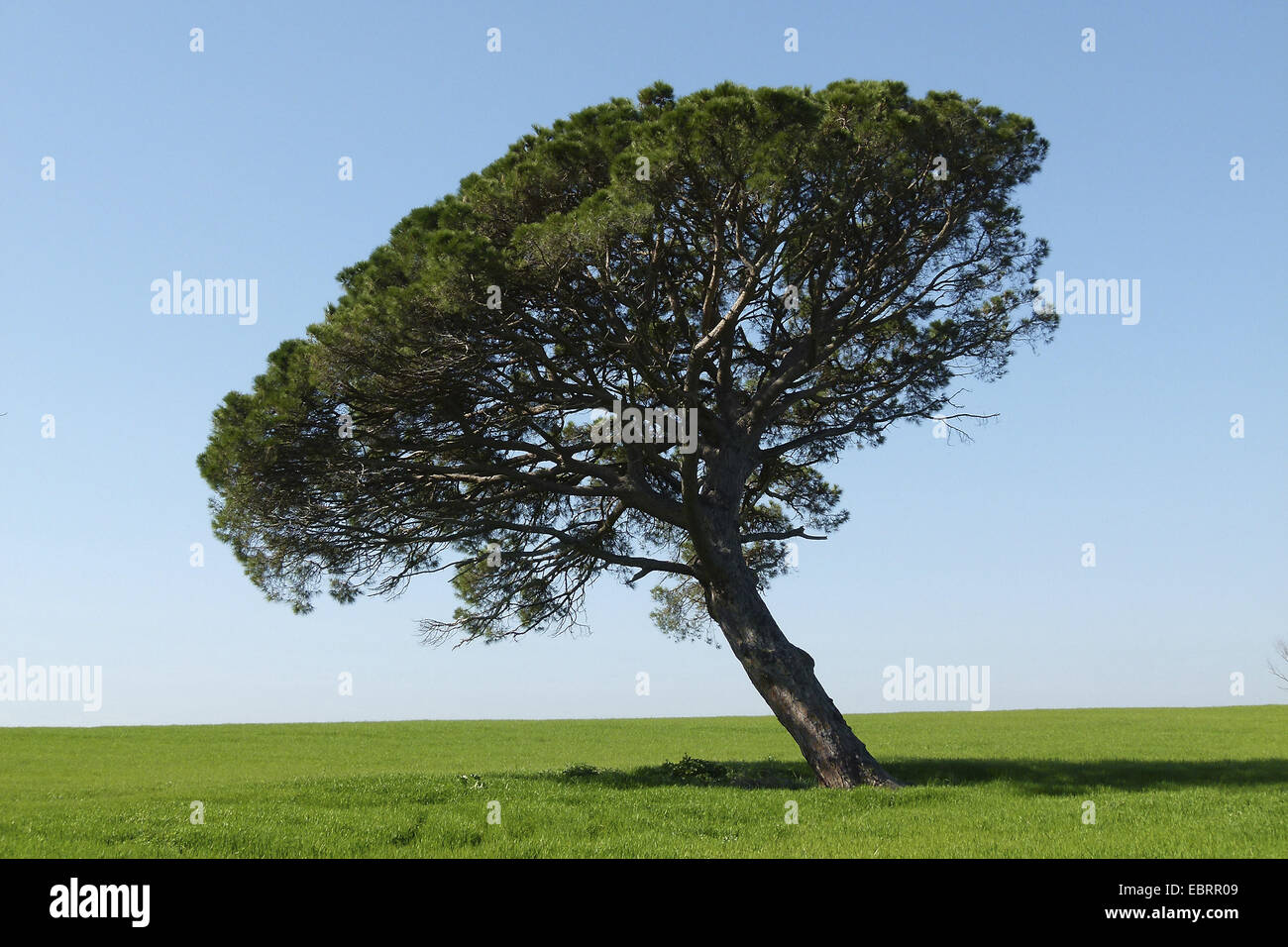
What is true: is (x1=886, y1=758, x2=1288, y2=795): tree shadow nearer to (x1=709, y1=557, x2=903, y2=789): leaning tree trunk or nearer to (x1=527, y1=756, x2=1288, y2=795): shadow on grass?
(x1=527, y1=756, x2=1288, y2=795): shadow on grass

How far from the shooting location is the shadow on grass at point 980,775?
20281mm

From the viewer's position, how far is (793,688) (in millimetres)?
19484

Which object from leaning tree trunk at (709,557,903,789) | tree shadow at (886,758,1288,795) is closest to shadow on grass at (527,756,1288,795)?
tree shadow at (886,758,1288,795)

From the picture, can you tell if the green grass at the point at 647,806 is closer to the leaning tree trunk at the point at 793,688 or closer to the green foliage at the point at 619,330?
the leaning tree trunk at the point at 793,688

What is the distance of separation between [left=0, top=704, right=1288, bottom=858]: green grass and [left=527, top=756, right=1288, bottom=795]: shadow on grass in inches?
3.2

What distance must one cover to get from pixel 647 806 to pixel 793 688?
13.9 ft

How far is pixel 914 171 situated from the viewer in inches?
754

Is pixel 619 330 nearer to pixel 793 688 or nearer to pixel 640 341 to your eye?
pixel 640 341

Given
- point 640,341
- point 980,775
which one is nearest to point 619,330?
point 640,341

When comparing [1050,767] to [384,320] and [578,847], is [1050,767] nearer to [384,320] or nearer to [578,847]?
[578,847]

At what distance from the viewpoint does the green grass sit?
536 inches

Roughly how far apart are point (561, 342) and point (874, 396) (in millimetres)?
7250
